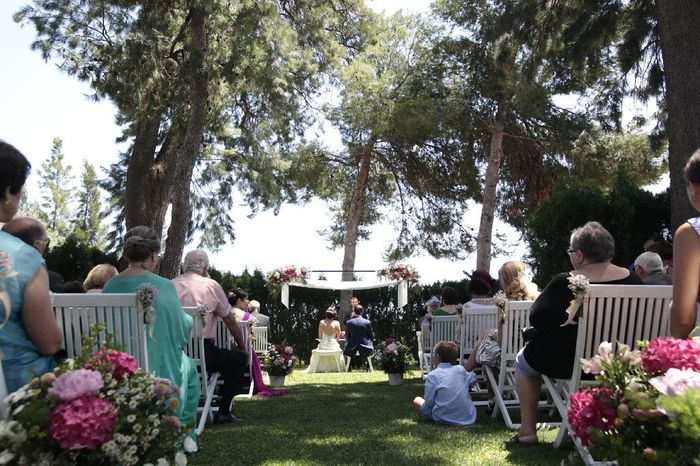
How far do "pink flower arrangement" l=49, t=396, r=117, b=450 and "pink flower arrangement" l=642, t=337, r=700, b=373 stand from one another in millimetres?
1577

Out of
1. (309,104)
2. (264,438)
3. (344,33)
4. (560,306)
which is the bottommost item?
(264,438)

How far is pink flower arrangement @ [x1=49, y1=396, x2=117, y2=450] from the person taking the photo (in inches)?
86.0

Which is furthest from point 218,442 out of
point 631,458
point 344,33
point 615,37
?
point 344,33

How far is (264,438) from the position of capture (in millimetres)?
5098

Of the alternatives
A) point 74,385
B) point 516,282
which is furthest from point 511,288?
point 74,385

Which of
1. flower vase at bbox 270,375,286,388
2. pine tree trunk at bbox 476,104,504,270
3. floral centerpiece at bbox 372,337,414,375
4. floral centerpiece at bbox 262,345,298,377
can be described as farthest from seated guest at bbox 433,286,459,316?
pine tree trunk at bbox 476,104,504,270

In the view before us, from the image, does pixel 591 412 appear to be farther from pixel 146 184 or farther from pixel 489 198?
pixel 489 198

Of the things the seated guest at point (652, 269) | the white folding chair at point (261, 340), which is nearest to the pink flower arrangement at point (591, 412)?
the seated guest at point (652, 269)

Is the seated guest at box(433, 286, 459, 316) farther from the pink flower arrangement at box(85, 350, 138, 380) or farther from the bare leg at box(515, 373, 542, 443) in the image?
the pink flower arrangement at box(85, 350, 138, 380)

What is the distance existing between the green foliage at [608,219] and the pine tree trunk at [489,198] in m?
6.45

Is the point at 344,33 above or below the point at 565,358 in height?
above

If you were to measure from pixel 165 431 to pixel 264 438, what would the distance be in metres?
2.77

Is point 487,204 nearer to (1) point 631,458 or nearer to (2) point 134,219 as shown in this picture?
(2) point 134,219

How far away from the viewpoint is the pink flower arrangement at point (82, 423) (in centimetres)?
218
